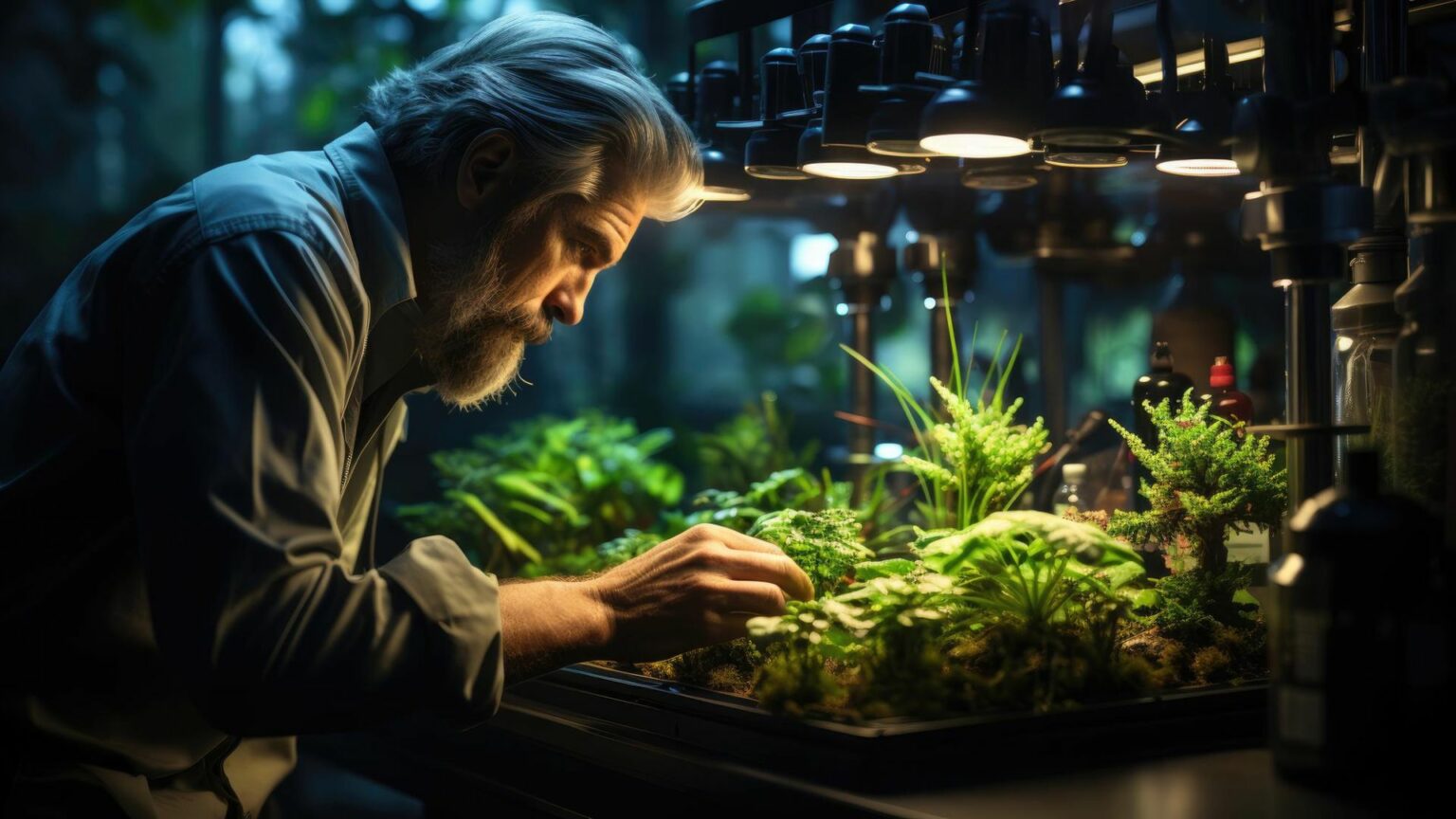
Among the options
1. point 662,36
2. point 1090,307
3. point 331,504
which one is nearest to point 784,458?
point 1090,307

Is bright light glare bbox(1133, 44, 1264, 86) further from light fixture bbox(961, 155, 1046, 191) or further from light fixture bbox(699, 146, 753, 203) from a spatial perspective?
light fixture bbox(699, 146, 753, 203)

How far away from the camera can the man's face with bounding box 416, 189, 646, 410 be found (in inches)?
49.6

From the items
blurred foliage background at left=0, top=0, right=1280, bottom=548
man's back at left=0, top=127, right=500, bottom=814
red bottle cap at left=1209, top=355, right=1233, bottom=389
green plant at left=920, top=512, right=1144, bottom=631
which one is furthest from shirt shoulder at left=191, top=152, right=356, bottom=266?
blurred foliage background at left=0, top=0, right=1280, bottom=548

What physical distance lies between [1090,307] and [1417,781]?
1733 mm

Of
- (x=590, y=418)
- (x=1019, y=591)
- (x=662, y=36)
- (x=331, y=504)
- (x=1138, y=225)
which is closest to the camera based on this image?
(x=331, y=504)

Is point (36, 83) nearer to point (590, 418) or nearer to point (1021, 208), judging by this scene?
point (590, 418)

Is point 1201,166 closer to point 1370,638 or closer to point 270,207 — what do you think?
point 1370,638

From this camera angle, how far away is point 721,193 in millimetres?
1651

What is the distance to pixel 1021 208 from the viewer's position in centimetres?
223

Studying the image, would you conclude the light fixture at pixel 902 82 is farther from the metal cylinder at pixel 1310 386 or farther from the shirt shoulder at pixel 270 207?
the shirt shoulder at pixel 270 207

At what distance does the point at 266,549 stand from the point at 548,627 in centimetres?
27

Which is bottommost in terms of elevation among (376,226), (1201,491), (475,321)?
(1201,491)

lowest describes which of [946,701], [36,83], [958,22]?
[946,701]

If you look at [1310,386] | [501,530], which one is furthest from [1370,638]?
[501,530]
